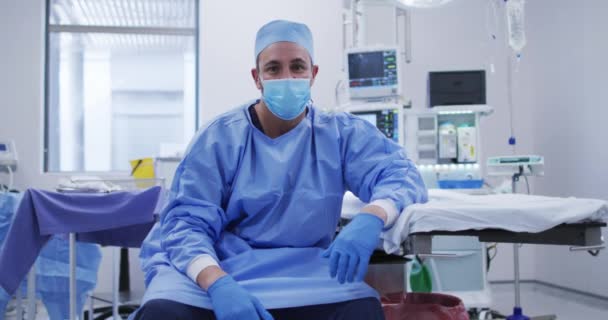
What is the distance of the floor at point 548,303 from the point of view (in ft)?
10.5

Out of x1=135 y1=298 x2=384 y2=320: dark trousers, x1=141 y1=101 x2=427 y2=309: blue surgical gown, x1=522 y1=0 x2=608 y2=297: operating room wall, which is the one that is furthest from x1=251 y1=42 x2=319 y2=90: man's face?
x1=522 y1=0 x2=608 y2=297: operating room wall

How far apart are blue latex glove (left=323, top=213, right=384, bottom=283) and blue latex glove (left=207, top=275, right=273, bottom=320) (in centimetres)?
16

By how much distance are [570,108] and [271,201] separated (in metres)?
3.10

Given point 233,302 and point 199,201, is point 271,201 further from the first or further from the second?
point 233,302

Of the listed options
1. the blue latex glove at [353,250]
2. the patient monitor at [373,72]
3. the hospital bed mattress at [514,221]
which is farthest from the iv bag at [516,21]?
the blue latex glove at [353,250]

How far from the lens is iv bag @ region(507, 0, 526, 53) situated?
3.28 metres

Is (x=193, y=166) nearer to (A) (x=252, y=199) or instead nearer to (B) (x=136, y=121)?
(A) (x=252, y=199)

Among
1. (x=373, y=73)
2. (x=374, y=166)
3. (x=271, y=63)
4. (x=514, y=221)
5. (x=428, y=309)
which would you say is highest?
(x=373, y=73)

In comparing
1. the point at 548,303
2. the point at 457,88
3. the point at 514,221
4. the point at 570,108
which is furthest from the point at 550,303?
the point at 514,221

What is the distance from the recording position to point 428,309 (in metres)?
1.40

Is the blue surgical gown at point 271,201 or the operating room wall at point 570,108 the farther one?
the operating room wall at point 570,108

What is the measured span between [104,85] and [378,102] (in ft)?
8.59

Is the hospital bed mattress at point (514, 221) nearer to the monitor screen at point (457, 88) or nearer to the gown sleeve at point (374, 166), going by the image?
the gown sleeve at point (374, 166)

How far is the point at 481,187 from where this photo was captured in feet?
10.4
